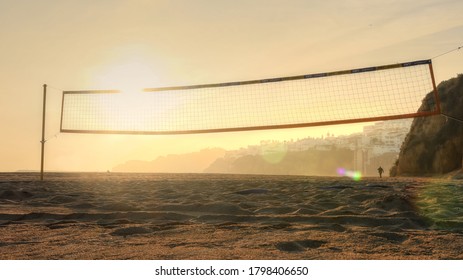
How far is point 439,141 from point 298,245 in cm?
2321

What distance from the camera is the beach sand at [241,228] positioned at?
3295mm

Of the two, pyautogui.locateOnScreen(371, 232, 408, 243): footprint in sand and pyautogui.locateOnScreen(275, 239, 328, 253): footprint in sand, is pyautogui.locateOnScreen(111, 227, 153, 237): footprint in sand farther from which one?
pyautogui.locateOnScreen(371, 232, 408, 243): footprint in sand

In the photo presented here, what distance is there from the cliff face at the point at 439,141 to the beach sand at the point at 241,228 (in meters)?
18.0

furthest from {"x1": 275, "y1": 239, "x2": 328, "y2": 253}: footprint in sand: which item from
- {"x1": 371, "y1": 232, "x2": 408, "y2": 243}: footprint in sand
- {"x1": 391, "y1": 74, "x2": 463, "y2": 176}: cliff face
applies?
{"x1": 391, "y1": 74, "x2": 463, "y2": 176}: cliff face

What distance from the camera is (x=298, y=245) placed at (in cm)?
350

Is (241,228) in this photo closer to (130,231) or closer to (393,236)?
(130,231)

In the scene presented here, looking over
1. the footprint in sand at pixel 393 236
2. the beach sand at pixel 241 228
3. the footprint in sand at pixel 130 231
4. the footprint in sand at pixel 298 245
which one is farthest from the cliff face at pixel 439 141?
the footprint in sand at pixel 130 231

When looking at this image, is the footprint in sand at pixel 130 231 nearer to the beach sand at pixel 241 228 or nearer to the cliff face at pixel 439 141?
the beach sand at pixel 241 228

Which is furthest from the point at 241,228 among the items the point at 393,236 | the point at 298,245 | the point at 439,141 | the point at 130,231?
the point at 439,141

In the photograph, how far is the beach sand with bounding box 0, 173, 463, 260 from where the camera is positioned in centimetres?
329

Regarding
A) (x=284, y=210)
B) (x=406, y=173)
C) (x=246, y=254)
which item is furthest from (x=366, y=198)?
(x=406, y=173)

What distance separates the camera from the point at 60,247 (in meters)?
3.46

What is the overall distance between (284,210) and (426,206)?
6.08ft

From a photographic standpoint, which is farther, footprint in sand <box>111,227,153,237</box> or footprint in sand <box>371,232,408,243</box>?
footprint in sand <box>111,227,153,237</box>
